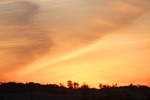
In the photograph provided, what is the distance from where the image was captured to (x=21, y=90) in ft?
140

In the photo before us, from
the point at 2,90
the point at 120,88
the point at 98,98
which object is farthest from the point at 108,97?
the point at 2,90

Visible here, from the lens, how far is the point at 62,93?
41.8 metres

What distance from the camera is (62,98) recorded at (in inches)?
1547

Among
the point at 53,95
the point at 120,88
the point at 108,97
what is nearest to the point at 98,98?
the point at 108,97

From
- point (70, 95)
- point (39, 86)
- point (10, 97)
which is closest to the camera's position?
point (10, 97)

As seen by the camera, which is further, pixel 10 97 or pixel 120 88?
pixel 120 88

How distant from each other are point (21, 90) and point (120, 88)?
36.2 feet

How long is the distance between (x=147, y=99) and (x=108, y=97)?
3.93m

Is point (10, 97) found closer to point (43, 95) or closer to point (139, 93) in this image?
point (43, 95)

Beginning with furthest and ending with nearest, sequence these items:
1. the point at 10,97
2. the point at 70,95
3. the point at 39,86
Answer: the point at 39,86 < the point at 70,95 < the point at 10,97

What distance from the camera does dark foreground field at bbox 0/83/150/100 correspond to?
1544 inches

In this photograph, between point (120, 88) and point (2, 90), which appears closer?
point (2, 90)

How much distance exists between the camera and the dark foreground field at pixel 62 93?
39.2m

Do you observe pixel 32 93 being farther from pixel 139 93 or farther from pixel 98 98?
pixel 139 93
